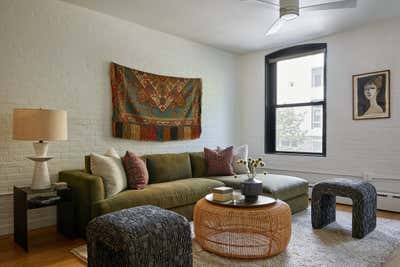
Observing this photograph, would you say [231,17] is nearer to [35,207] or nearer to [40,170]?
[40,170]

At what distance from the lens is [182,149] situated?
4488 millimetres

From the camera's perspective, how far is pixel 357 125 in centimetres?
407

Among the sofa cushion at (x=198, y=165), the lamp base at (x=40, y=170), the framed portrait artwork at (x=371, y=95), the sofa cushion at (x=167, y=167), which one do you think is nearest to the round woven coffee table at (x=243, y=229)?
the sofa cushion at (x=167, y=167)

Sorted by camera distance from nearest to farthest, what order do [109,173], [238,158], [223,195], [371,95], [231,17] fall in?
1. [223,195]
2. [109,173]
3. [231,17]
4. [371,95]
5. [238,158]

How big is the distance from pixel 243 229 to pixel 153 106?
223 centimetres

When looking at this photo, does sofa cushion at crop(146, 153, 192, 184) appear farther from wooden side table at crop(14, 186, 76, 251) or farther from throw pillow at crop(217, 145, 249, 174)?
wooden side table at crop(14, 186, 76, 251)

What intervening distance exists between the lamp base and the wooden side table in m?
0.05

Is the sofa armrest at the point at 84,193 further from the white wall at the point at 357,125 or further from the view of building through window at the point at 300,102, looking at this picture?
the view of building through window at the point at 300,102

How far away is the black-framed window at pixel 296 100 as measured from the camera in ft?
15.0

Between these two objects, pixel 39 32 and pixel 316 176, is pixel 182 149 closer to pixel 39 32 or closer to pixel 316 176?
pixel 316 176

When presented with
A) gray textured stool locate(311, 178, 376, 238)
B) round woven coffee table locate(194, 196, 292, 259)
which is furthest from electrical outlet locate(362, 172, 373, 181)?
round woven coffee table locate(194, 196, 292, 259)

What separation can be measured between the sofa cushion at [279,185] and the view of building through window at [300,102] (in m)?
1.19

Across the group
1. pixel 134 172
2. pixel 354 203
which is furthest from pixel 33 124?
pixel 354 203

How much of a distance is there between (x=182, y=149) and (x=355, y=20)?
2.91 metres
